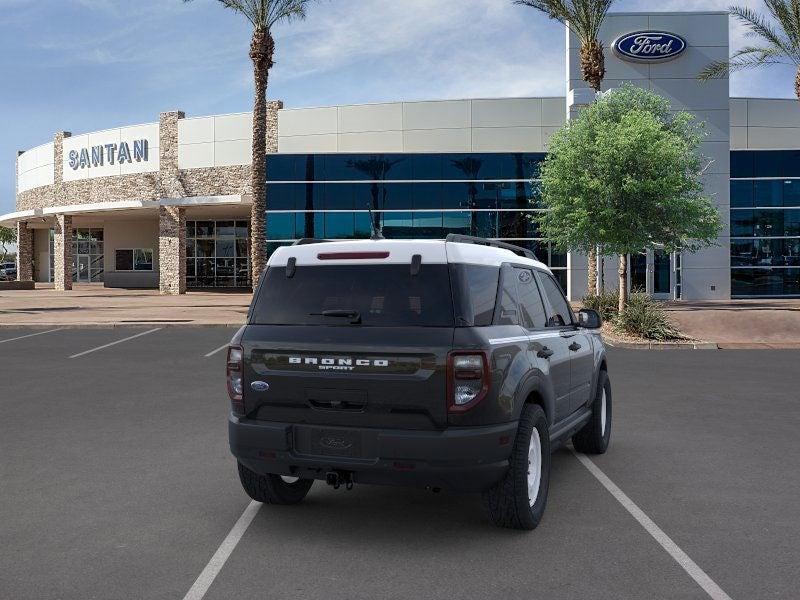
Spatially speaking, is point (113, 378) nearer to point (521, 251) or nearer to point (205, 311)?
point (521, 251)

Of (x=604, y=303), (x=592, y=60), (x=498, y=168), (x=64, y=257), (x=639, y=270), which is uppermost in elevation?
(x=592, y=60)

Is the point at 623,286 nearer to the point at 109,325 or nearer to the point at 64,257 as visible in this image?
the point at 109,325

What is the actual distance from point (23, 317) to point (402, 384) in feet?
72.5

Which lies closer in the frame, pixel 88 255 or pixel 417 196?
pixel 417 196

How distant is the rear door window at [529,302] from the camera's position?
5.39 m

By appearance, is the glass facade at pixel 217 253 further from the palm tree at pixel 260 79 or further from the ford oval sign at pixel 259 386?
the ford oval sign at pixel 259 386

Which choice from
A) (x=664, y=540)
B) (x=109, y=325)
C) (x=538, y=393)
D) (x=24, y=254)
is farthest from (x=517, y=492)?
(x=24, y=254)

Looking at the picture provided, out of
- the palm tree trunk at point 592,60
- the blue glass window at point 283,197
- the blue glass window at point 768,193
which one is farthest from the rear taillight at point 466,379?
the blue glass window at point 768,193

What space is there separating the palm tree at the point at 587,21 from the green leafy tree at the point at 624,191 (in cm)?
342

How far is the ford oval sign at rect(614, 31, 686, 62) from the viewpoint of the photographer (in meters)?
32.8

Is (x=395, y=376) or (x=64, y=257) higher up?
(x=64, y=257)

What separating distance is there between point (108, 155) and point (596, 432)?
43865 mm

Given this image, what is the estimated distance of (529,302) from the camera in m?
5.61

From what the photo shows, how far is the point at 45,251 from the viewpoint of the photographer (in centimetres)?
6144
